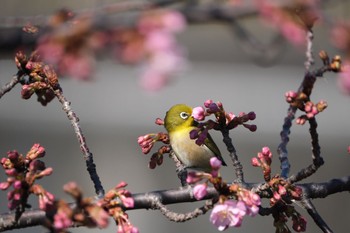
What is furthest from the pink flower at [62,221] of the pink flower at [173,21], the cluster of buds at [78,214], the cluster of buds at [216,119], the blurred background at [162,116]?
the blurred background at [162,116]

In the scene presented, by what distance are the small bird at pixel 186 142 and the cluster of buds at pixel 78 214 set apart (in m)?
1.42

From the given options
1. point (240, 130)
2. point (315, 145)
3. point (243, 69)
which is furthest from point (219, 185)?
point (243, 69)

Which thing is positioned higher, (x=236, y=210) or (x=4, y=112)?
(x=4, y=112)

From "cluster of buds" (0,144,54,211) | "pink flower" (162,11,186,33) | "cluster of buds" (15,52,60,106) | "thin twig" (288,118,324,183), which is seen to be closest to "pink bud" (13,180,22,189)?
"cluster of buds" (0,144,54,211)

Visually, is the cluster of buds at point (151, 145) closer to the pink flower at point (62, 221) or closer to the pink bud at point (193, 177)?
the pink bud at point (193, 177)

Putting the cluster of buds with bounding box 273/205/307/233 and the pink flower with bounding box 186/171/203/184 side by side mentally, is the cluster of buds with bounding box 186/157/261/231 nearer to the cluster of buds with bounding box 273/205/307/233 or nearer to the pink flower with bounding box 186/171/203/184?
the pink flower with bounding box 186/171/203/184

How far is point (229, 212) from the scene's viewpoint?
197 centimetres

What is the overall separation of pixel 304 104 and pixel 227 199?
0.36 meters

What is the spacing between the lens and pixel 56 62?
3.94 metres

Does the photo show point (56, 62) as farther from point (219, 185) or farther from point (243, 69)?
point (243, 69)

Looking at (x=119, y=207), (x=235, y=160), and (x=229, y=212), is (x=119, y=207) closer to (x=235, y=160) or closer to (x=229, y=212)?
(x=229, y=212)

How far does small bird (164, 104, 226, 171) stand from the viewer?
331cm

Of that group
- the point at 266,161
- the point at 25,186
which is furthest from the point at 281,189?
the point at 25,186

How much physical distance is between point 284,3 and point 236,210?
3481mm
